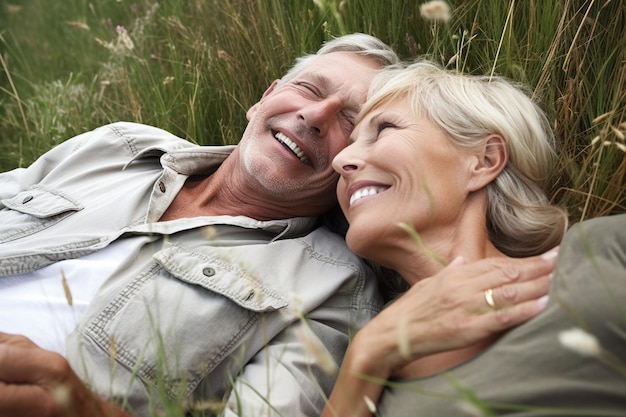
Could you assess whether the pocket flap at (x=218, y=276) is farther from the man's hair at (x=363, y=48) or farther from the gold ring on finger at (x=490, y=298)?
the man's hair at (x=363, y=48)

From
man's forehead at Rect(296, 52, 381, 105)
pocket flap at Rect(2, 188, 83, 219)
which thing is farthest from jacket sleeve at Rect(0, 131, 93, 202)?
man's forehead at Rect(296, 52, 381, 105)

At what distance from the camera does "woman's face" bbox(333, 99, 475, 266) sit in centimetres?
244

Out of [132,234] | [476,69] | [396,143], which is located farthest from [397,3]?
[132,234]

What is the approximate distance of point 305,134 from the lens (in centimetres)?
320

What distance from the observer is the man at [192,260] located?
251cm

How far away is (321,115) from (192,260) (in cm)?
86

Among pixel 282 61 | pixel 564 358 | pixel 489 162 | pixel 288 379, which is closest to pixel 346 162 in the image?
pixel 489 162

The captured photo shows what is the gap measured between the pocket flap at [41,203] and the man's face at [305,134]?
0.81 meters

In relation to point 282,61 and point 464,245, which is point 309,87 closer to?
point 282,61

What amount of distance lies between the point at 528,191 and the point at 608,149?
0.34 m

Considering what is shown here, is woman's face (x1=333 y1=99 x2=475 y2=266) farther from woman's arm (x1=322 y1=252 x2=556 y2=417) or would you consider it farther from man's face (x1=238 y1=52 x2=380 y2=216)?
man's face (x1=238 y1=52 x2=380 y2=216)

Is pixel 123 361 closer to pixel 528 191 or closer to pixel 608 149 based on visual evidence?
pixel 528 191

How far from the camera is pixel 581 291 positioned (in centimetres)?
182

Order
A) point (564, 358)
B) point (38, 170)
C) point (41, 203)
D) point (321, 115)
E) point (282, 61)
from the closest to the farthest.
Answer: point (564, 358)
point (321, 115)
point (41, 203)
point (38, 170)
point (282, 61)
